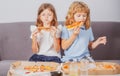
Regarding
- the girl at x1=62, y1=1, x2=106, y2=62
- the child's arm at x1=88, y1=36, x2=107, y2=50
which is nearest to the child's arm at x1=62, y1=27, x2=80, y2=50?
the girl at x1=62, y1=1, x2=106, y2=62

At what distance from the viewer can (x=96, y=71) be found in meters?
1.21

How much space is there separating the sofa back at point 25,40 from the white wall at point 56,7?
4.5 inches

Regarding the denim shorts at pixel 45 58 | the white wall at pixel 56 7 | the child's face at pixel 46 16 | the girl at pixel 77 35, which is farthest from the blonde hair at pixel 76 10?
the white wall at pixel 56 7

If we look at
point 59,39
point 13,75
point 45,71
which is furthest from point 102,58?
point 13,75

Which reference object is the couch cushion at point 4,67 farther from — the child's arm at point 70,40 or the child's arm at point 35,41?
the child's arm at point 70,40

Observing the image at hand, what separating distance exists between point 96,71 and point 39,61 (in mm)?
370

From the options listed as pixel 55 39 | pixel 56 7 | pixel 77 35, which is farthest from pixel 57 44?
pixel 56 7

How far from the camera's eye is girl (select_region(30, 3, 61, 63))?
150 cm

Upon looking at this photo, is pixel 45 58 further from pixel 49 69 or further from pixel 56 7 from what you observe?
pixel 56 7

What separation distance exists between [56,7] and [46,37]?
41 cm

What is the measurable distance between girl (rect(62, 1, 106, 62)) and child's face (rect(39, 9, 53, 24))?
10 centimetres

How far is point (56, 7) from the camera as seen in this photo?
1.87 metres

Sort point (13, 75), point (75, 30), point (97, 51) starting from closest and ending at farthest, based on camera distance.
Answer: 1. point (13, 75)
2. point (75, 30)
3. point (97, 51)

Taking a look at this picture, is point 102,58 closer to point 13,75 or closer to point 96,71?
point 96,71
